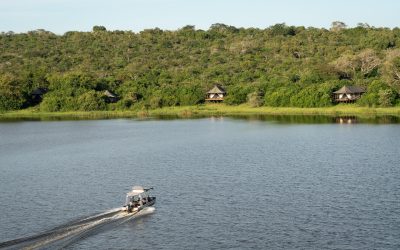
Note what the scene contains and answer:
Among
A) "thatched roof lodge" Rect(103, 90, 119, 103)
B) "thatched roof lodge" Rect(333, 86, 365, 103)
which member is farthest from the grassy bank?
"thatched roof lodge" Rect(103, 90, 119, 103)

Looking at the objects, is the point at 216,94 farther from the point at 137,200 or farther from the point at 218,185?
the point at 137,200

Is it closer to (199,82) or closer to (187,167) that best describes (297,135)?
(187,167)

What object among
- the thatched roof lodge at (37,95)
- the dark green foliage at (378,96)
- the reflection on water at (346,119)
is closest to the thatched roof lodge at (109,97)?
the thatched roof lodge at (37,95)

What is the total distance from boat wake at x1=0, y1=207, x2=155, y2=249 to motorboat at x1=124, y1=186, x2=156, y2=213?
1.42ft

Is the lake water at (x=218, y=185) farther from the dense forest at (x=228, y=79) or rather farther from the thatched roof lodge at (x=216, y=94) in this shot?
the thatched roof lodge at (x=216, y=94)

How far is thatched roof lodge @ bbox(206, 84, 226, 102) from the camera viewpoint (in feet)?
452

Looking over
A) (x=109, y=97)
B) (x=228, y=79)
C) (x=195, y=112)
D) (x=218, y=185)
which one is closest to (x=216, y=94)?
(x=195, y=112)

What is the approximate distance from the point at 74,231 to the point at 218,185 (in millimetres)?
17334

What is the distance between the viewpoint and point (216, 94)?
456ft

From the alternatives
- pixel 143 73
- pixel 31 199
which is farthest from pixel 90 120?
pixel 31 199

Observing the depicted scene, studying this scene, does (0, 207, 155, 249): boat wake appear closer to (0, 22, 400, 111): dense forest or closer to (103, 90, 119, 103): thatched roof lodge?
(0, 22, 400, 111): dense forest

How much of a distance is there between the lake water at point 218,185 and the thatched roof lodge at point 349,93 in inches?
1168

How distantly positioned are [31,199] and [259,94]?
86574 millimetres

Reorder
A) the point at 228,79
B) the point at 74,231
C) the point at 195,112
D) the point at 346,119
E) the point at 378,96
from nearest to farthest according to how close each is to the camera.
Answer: the point at 74,231 < the point at 346,119 < the point at 378,96 < the point at 195,112 < the point at 228,79
